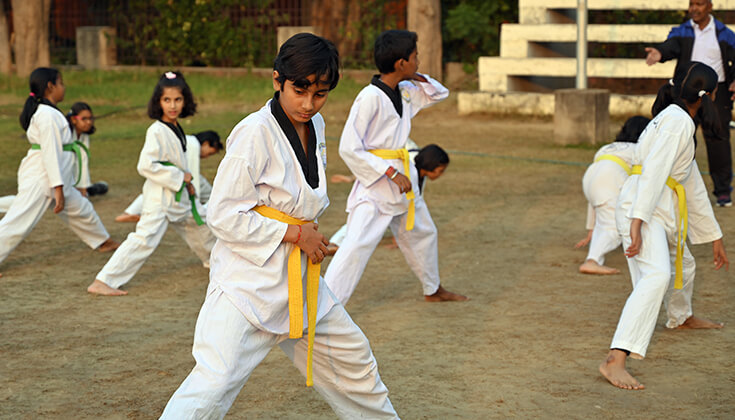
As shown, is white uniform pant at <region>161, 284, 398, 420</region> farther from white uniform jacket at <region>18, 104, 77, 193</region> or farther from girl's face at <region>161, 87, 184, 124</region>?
white uniform jacket at <region>18, 104, 77, 193</region>

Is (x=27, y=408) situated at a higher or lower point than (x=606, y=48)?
lower

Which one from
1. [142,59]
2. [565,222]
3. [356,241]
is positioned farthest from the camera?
[142,59]

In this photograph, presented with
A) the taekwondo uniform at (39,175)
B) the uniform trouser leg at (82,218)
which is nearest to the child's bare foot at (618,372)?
the taekwondo uniform at (39,175)

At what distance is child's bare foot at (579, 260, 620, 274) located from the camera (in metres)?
6.32

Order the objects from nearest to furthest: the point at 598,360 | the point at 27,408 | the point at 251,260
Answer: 1. the point at 251,260
2. the point at 27,408
3. the point at 598,360

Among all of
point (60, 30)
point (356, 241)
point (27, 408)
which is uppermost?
point (60, 30)

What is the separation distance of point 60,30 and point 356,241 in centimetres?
1951

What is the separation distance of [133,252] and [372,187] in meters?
1.75

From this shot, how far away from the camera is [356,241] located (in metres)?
5.21

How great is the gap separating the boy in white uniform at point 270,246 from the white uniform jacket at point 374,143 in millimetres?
1943

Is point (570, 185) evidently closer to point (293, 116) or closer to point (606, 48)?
point (293, 116)

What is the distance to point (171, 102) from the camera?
603 cm

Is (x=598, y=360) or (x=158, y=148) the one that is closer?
(x=598, y=360)

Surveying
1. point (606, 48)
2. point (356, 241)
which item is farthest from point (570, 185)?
point (606, 48)
